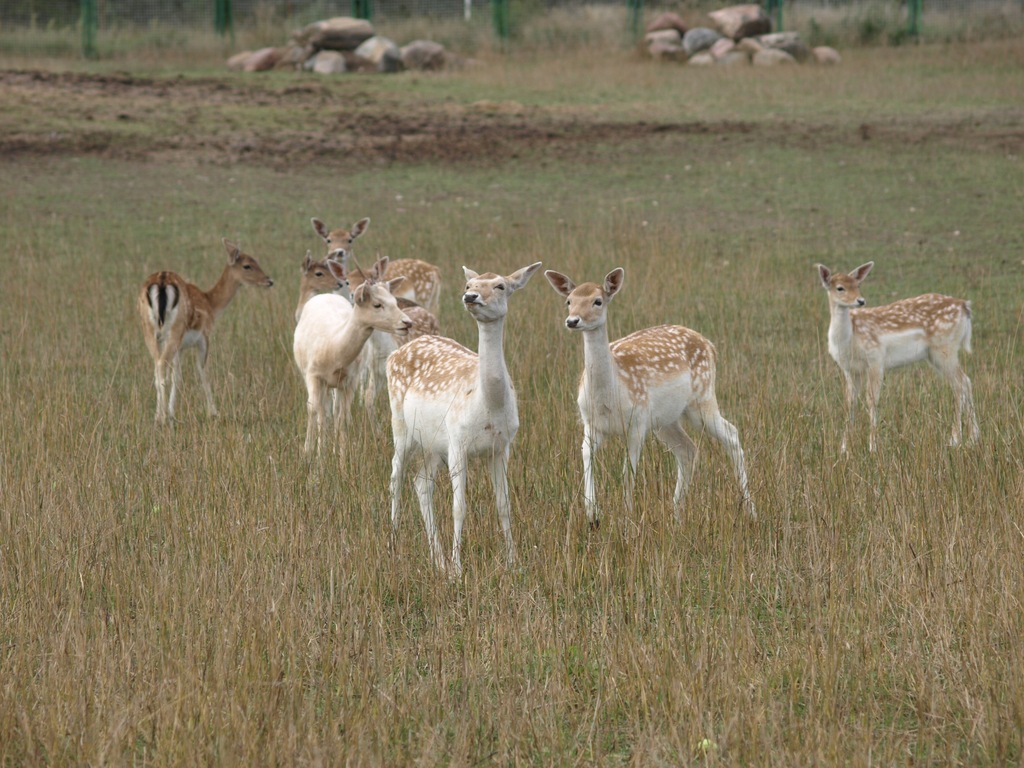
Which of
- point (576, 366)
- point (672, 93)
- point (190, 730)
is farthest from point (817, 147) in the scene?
point (190, 730)

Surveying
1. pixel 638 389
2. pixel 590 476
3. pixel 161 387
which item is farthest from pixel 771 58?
pixel 590 476

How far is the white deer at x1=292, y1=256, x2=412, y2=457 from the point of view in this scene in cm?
771

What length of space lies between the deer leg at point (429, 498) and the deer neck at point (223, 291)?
4.13 metres

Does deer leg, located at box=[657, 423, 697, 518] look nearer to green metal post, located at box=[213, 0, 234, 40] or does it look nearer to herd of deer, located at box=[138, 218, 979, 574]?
herd of deer, located at box=[138, 218, 979, 574]

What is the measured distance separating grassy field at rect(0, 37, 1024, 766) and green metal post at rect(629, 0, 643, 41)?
51.1ft

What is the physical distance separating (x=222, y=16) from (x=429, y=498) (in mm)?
24790

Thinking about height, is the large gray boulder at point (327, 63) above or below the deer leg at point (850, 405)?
above

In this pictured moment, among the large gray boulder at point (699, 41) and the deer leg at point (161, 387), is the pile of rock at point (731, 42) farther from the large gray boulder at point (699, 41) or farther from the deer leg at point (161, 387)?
the deer leg at point (161, 387)

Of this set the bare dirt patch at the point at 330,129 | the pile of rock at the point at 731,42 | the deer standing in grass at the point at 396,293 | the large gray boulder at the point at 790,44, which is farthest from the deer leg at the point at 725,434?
the large gray boulder at the point at 790,44

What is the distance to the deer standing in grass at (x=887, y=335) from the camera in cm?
890

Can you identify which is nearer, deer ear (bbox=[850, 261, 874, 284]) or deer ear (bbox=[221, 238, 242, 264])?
deer ear (bbox=[850, 261, 874, 284])

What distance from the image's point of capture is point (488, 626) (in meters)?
5.20

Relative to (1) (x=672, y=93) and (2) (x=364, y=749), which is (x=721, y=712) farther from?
(1) (x=672, y=93)

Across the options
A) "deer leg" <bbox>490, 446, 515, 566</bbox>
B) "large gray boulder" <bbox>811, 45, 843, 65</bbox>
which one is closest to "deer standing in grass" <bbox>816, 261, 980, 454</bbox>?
"deer leg" <bbox>490, 446, 515, 566</bbox>
